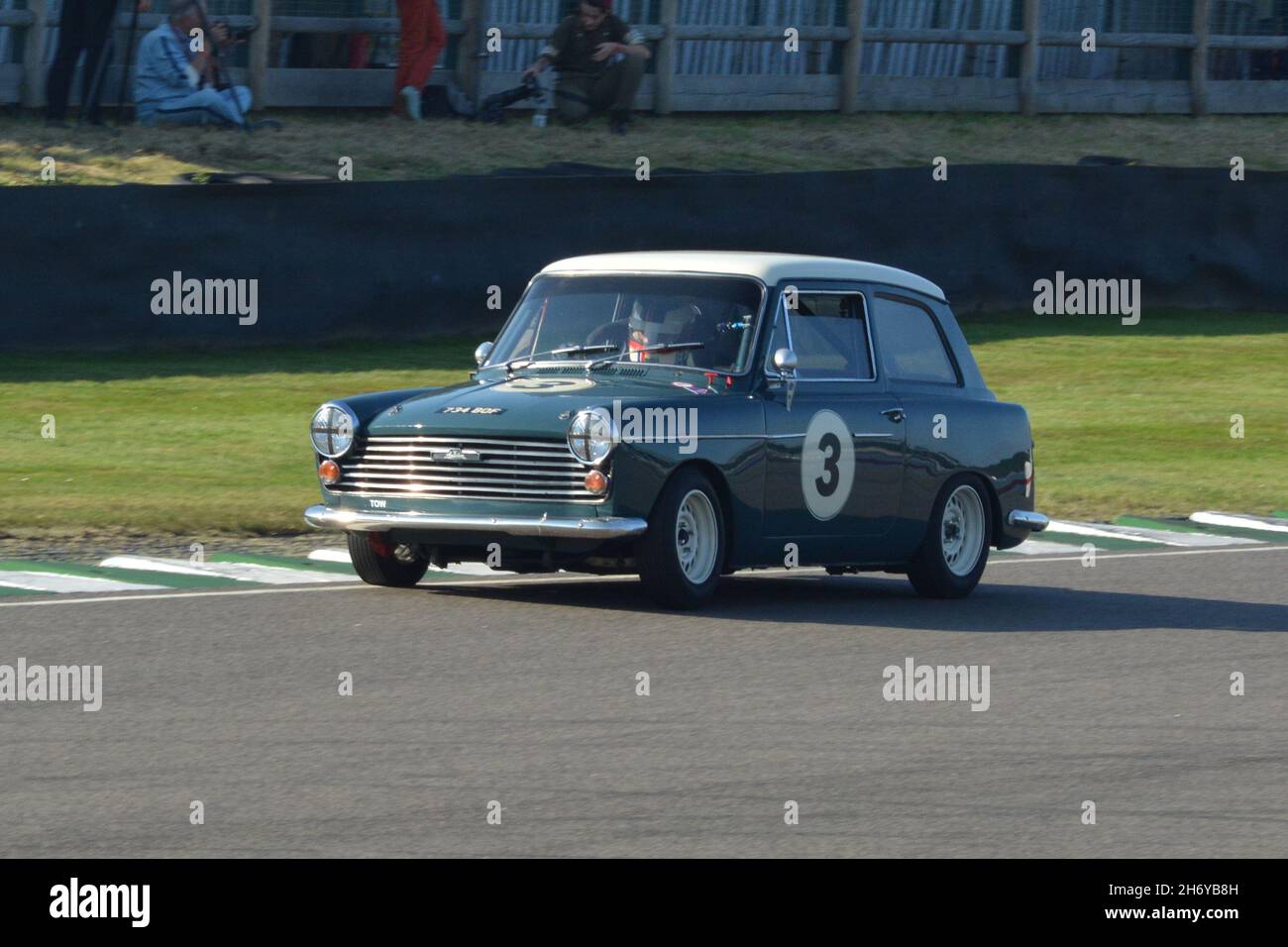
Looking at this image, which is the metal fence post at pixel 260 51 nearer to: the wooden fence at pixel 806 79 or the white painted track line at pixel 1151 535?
the wooden fence at pixel 806 79

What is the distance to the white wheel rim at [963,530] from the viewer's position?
1163 cm

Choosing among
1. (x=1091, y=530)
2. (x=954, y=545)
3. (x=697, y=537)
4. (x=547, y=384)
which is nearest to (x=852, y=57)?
(x=1091, y=530)

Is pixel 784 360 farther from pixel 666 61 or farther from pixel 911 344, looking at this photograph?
pixel 666 61

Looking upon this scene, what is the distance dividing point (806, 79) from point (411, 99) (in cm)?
585

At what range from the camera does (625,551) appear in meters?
10.2

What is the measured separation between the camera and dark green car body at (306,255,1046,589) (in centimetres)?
1005

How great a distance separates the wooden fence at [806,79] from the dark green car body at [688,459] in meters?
12.5

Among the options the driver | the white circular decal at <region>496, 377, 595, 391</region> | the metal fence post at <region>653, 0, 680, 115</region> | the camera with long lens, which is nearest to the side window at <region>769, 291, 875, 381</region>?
the driver

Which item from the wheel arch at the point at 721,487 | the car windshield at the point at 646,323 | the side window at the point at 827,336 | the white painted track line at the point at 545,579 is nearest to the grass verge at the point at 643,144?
the white painted track line at the point at 545,579

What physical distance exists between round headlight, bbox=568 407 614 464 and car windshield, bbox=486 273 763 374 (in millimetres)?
984

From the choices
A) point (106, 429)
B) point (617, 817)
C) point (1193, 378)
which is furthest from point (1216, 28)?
point (617, 817)

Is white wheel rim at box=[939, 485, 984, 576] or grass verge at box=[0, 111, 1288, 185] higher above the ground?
grass verge at box=[0, 111, 1288, 185]

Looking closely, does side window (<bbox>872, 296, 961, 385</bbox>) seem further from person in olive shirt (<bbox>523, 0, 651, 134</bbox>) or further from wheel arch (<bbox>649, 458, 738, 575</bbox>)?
person in olive shirt (<bbox>523, 0, 651, 134</bbox>)
